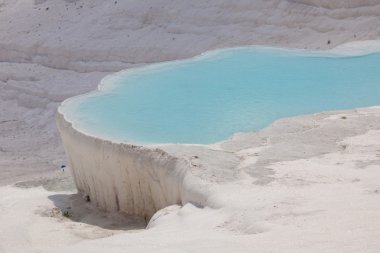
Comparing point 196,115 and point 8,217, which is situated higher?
point 196,115

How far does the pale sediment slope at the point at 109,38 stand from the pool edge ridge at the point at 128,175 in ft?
15.7

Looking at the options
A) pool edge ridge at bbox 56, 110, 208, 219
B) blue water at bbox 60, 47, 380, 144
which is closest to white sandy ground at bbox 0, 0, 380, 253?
pool edge ridge at bbox 56, 110, 208, 219

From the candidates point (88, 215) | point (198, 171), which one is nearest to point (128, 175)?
point (88, 215)

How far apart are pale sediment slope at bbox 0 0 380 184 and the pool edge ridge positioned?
4.80 m

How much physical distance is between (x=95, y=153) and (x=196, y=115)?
1.51 meters

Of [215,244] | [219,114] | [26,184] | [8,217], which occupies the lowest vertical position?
[26,184]

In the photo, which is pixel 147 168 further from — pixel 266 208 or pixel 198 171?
pixel 266 208

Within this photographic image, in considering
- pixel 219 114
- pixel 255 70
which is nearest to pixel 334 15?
pixel 255 70

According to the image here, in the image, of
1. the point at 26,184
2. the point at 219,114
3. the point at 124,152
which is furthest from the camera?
the point at 26,184

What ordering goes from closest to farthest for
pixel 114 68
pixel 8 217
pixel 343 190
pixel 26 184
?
pixel 343 190, pixel 8 217, pixel 26 184, pixel 114 68

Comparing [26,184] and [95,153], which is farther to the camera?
[26,184]

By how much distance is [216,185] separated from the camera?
509cm

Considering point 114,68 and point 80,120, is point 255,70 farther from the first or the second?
point 114,68

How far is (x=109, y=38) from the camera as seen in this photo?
1573cm
